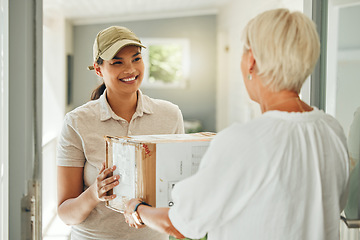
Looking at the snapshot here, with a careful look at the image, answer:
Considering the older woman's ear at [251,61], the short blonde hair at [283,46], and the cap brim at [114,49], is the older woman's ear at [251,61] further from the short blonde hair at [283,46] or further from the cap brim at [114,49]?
the cap brim at [114,49]

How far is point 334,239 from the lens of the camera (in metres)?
1.03

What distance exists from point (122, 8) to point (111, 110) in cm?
431

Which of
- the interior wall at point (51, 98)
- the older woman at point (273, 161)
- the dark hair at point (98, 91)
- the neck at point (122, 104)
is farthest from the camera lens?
the interior wall at point (51, 98)

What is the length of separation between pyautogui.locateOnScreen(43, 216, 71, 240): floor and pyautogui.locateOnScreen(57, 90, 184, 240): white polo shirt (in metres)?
2.44

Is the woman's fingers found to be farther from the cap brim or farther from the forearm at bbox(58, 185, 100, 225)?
the cap brim

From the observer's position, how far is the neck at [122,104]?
1464 mm

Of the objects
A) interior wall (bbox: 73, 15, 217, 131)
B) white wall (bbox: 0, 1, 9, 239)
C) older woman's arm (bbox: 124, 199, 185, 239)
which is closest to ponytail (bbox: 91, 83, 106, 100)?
white wall (bbox: 0, 1, 9, 239)

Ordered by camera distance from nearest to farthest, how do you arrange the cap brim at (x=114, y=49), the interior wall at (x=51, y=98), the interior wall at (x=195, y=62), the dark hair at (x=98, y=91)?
the cap brim at (x=114, y=49) → the dark hair at (x=98, y=91) → the interior wall at (x=51, y=98) → the interior wall at (x=195, y=62)

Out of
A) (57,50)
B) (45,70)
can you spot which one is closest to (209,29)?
(57,50)

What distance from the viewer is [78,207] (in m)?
1.36

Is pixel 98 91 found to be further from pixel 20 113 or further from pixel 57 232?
pixel 57 232

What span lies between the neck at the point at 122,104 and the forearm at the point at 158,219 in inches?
17.9

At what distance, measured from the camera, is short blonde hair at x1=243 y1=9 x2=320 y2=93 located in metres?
0.89

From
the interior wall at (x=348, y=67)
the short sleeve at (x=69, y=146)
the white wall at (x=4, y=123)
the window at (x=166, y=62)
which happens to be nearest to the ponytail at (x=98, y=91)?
the short sleeve at (x=69, y=146)
